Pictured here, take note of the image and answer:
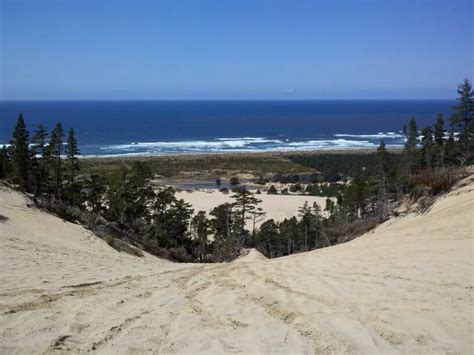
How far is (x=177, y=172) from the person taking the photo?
77.1 metres

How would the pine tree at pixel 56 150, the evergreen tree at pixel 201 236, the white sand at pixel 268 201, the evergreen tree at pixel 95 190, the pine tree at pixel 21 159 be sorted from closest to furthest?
the evergreen tree at pixel 201 236, the pine tree at pixel 56 150, the pine tree at pixel 21 159, the evergreen tree at pixel 95 190, the white sand at pixel 268 201

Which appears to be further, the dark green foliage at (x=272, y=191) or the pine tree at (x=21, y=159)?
the dark green foliage at (x=272, y=191)

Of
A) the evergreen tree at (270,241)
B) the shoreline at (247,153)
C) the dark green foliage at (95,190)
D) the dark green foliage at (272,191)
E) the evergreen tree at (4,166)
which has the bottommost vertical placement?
the dark green foliage at (272,191)

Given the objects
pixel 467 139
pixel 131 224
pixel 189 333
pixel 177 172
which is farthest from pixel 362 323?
pixel 177 172

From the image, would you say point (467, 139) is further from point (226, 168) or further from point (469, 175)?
point (226, 168)

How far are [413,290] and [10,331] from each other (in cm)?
584

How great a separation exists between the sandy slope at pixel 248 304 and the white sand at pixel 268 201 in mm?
34444

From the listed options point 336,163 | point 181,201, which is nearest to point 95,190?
point 181,201

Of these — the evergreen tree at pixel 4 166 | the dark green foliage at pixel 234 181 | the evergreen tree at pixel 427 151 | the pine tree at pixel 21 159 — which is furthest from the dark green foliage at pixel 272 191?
the pine tree at pixel 21 159

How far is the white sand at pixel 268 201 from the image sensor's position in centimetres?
4872

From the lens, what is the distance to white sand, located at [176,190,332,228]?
48.7 m

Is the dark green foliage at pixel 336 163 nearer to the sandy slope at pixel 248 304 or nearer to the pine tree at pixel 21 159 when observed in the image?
the pine tree at pixel 21 159

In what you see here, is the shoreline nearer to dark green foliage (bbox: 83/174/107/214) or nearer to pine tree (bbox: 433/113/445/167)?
pine tree (bbox: 433/113/445/167)

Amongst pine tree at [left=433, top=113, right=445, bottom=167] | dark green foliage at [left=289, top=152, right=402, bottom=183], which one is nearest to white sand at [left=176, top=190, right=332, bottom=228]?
pine tree at [left=433, top=113, right=445, bottom=167]
